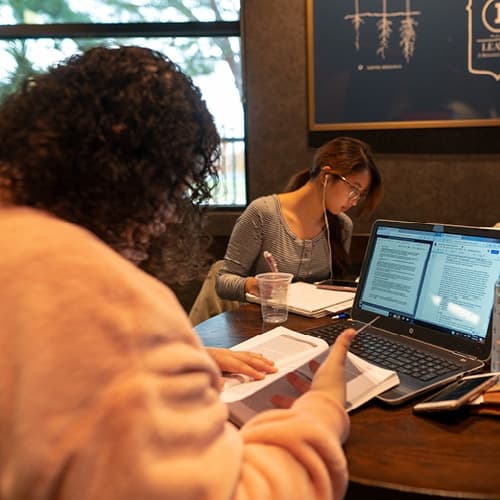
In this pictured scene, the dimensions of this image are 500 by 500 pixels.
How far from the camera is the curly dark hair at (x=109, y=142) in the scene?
613 mm

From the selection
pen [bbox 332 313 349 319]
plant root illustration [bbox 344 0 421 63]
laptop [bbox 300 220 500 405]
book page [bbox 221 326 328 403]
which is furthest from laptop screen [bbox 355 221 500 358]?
plant root illustration [bbox 344 0 421 63]

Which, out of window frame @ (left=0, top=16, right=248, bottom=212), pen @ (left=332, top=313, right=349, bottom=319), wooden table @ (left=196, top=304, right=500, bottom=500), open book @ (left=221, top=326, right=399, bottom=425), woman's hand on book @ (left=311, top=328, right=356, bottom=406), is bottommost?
pen @ (left=332, top=313, right=349, bottom=319)

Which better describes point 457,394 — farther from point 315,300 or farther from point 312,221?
point 312,221

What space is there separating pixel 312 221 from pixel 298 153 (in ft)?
1.94

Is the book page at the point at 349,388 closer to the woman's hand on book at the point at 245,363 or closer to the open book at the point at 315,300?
the woman's hand on book at the point at 245,363

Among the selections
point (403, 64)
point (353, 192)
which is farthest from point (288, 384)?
point (403, 64)

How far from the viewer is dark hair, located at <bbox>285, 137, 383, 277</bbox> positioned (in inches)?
77.9

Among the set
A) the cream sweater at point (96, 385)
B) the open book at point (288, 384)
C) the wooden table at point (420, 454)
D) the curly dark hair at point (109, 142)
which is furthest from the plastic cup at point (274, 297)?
the cream sweater at point (96, 385)

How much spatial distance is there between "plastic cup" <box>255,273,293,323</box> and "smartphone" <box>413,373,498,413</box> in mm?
585

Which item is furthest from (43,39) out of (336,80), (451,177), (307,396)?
(307,396)

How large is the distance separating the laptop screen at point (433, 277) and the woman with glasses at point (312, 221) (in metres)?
0.67

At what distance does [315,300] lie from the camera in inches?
62.4

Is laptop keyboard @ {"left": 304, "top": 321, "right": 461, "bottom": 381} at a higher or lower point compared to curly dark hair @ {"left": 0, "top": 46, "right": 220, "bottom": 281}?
lower

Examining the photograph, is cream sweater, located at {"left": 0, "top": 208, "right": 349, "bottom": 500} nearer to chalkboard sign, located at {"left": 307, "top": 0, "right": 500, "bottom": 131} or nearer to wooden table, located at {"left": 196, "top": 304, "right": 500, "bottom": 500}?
wooden table, located at {"left": 196, "top": 304, "right": 500, "bottom": 500}
